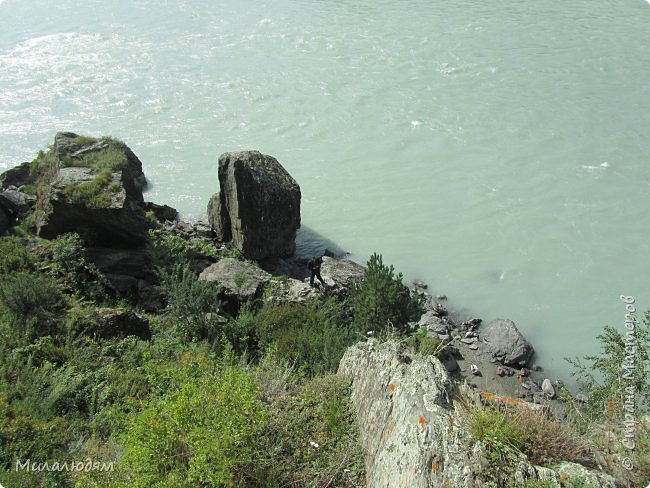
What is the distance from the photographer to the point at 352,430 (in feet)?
24.1

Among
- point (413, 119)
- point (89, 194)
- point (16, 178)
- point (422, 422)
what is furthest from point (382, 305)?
point (413, 119)

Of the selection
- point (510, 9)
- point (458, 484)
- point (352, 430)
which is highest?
point (510, 9)

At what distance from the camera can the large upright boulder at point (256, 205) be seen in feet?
56.9

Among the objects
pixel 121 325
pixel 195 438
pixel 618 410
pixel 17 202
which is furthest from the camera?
pixel 17 202

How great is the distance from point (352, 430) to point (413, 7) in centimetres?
3840

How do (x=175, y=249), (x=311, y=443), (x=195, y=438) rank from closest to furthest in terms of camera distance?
(x=195, y=438) → (x=311, y=443) → (x=175, y=249)

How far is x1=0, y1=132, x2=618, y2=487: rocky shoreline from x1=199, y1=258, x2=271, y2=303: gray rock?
0.03m

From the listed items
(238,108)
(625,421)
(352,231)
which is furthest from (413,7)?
(625,421)

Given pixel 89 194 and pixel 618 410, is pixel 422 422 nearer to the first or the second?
pixel 618 410

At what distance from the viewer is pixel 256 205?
1750cm

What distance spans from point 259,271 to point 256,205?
2634 mm

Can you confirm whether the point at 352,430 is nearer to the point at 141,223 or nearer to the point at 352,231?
the point at 141,223

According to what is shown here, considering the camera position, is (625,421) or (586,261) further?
(586,261)

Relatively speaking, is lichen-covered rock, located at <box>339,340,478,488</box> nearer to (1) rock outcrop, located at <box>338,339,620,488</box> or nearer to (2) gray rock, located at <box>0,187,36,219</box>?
(1) rock outcrop, located at <box>338,339,620,488</box>
